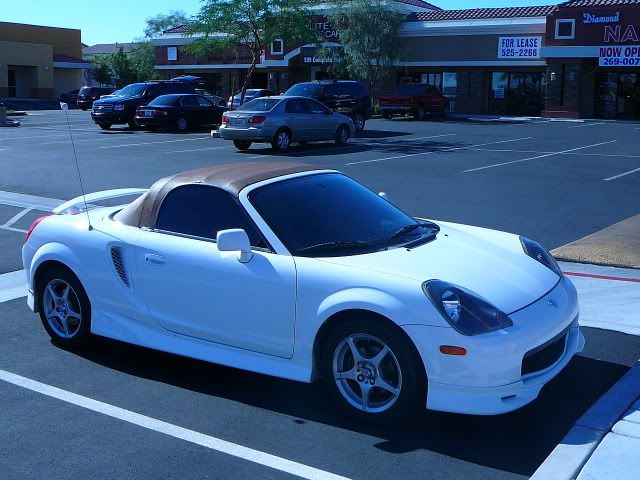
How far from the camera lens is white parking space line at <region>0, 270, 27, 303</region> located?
8.17 metres

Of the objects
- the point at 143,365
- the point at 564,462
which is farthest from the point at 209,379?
the point at 564,462

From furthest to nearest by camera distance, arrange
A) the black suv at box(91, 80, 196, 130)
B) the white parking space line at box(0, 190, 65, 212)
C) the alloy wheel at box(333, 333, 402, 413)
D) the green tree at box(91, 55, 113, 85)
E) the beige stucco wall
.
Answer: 1. the green tree at box(91, 55, 113, 85)
2. the beige stucco wall
3. the black suv at box(91, 80, 196, 130)
4. the white parking space line at box(0, 190, 65, 212)
5. the alloy wheel at box(333, 333, 402, 413)

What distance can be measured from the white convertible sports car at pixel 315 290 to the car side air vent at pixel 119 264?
0.06ft

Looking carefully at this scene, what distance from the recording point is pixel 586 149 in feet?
83.3

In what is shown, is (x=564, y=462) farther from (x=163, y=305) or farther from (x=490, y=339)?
(x=163, y=305)

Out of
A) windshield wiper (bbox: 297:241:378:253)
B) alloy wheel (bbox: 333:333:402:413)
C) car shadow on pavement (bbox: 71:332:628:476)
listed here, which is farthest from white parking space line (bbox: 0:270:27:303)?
alloy wheel (bbox: 333:333:402:413)

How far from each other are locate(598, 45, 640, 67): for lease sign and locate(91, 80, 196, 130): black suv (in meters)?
21.2

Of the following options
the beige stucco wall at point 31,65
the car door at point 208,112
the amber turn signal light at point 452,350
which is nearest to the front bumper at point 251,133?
the car door at point 208,112

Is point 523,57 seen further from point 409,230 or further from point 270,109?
point 409,230

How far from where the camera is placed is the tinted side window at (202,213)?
5699 millimetres

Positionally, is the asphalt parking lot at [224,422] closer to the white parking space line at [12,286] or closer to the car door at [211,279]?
the white parking space line at [12,286]

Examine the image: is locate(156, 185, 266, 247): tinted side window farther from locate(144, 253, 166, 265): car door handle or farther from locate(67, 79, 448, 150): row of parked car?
locate(67, 79, 448, 150): row of parked car

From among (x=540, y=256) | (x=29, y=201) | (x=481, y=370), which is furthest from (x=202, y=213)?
(x=29, y=201)

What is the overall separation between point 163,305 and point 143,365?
67cm
